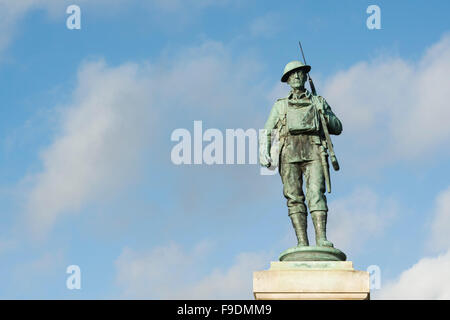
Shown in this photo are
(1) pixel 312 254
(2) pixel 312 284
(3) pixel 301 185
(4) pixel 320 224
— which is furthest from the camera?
(3) pixel 301 185

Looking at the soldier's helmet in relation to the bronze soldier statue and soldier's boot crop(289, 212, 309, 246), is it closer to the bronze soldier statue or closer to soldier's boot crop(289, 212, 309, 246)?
the bronze soldier statue

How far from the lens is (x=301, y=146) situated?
17875 millimetres

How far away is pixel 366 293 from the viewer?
1597 cm

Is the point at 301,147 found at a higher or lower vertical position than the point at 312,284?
higher

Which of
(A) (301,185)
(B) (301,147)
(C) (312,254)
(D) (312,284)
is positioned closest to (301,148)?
(B) (301,147)

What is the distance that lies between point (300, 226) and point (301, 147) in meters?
1.67

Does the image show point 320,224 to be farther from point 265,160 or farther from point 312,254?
point 265,160

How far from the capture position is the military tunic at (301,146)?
1750 cm

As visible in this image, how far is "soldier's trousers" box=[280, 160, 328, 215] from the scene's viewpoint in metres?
→ 17.4

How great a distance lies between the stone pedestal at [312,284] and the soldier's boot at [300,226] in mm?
1022

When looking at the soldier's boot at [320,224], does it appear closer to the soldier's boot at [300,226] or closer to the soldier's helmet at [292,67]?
the soldier's boot at [300,226]
